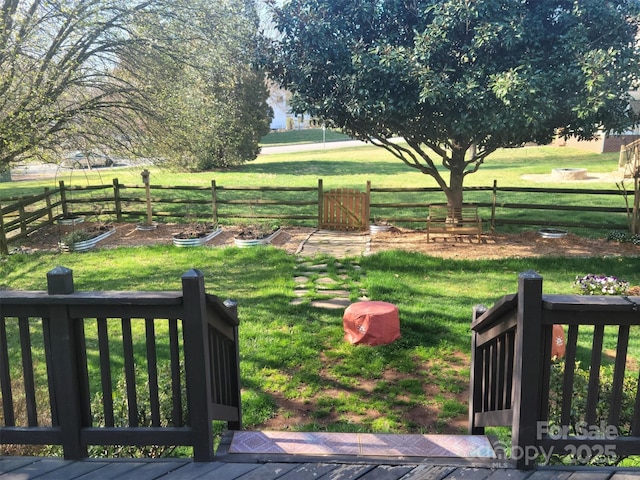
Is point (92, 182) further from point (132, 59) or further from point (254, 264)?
point (254, 264)

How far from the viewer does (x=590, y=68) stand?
28.9 feet

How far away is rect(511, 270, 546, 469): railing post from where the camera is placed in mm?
2363

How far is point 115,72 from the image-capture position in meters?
11.5

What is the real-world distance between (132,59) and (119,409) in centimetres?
924

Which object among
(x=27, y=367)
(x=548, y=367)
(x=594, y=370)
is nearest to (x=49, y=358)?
(x=27, y=367)

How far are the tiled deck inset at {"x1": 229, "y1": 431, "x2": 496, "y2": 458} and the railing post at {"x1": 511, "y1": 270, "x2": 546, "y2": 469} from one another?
0.34 metres

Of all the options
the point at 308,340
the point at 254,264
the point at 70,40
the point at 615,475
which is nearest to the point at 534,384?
the point at 615,475

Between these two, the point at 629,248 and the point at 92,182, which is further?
the point at 92,182

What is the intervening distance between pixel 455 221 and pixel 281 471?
983 cm

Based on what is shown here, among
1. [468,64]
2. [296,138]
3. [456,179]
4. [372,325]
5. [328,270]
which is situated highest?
[296,138]

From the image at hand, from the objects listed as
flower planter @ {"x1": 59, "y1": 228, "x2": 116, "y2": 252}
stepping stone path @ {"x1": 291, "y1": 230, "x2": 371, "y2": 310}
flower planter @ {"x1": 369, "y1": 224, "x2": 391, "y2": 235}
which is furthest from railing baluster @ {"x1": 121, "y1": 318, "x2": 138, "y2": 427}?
flower planter @ {"x1": 369, "y1": 224, "x2": 391, "y2": 235}

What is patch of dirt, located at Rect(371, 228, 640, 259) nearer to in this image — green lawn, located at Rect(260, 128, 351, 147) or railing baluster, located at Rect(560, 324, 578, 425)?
railing baluster, located at Rect(560, 324, 578, 425)

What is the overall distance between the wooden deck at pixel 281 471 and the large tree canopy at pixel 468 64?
24.3ft

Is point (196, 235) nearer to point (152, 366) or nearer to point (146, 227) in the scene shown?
point (146, 227)
